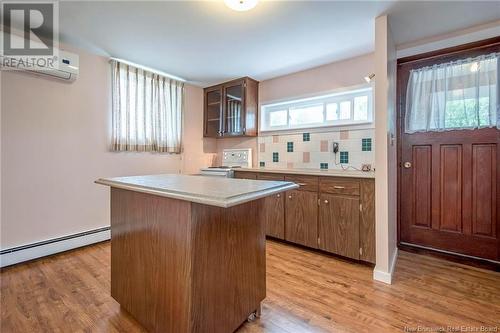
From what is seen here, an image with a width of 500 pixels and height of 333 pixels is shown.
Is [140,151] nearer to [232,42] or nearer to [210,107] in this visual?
[210,107]

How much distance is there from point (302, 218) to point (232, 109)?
1983 millimetres

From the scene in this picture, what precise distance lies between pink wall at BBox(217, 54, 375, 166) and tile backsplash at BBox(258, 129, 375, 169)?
306 millimetres

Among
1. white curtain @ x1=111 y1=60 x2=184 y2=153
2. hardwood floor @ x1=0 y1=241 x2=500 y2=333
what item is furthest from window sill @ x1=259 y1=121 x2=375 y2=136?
hardwood floor @ x1=0 y1=241 x2=500 y2=333

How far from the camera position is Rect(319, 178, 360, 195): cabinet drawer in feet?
7.49

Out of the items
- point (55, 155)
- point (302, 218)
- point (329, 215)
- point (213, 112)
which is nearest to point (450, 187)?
point (329, 215)

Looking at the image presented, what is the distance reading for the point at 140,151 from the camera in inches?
127

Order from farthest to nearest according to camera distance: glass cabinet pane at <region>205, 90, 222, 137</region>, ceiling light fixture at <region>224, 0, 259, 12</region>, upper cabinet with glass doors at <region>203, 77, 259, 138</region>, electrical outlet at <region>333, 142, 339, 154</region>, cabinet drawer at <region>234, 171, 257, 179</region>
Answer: glass cabinet pane at <region>205, 90, 222, 137</region>
upper cabinet with glass doors at <region>203, 77, 259, 138</region>
cabinet drawer at <region>234, 171, 257, 179</region>
electrical outlet at <region>333, 142, 339, 154</region>
ceiling light fixture at <region>224, 0, 259, 12</region>

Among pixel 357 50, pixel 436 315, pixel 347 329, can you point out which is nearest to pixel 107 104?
pixel 357 50

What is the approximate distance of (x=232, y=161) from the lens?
397cm

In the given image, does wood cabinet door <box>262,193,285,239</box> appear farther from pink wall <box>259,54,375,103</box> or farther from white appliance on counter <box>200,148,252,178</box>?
pink wall <box>259,54,375,103</box>

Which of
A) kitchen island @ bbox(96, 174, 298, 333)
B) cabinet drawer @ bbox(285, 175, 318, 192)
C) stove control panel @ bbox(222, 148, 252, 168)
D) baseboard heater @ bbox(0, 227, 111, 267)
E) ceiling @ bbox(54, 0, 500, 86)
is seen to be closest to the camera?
kitchen island @ bbox(96, 174, 298, 333)

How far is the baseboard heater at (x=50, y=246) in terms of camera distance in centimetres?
228

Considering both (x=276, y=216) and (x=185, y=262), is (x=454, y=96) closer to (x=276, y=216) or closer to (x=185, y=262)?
(x=276, y=216)

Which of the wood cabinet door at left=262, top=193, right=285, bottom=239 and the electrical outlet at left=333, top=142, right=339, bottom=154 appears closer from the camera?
the wood cabinet door at left=262, top=193, right=285, bottom=239
